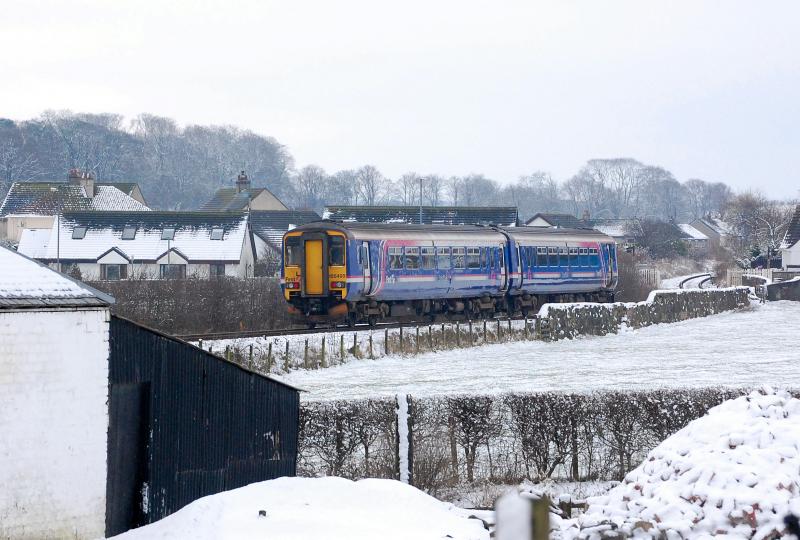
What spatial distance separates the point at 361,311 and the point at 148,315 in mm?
6471

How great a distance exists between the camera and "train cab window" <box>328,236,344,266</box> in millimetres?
30234

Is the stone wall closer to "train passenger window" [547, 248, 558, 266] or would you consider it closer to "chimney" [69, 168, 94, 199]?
"train passenger window" [547, 248, 558, 266]

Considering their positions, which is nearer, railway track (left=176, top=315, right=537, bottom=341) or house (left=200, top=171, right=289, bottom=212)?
railway track (left=176, top=315, right=537, bottom=341)

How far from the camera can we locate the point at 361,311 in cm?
3152

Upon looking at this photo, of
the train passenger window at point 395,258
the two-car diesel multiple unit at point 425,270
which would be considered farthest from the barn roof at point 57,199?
the train passenger window at point 395,258

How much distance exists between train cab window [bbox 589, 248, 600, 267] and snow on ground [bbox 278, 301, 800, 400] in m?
3.54

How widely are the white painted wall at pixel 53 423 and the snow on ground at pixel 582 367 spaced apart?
26.6 feet

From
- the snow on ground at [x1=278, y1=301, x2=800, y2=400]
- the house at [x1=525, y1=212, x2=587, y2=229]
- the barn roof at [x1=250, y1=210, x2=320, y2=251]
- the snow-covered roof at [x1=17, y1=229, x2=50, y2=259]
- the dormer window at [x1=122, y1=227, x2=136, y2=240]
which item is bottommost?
the snow on ground at [x1=278, y1=301, x2=800, y2=400]

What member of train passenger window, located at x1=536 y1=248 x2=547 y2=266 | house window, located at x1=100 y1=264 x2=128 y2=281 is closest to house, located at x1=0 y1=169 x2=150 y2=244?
house window, located at x1=100 y1=264 x2=128 y2=281

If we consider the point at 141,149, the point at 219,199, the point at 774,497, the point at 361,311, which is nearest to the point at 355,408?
the point at 774,497

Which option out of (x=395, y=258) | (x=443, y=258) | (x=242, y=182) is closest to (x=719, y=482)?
(x=395, y=258)

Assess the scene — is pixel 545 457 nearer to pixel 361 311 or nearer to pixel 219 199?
pixel 361 311

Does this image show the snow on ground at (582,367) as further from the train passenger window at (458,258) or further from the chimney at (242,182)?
the chimney at (242,182)

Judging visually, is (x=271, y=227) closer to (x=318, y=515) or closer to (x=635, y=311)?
(x=635, y=311)
